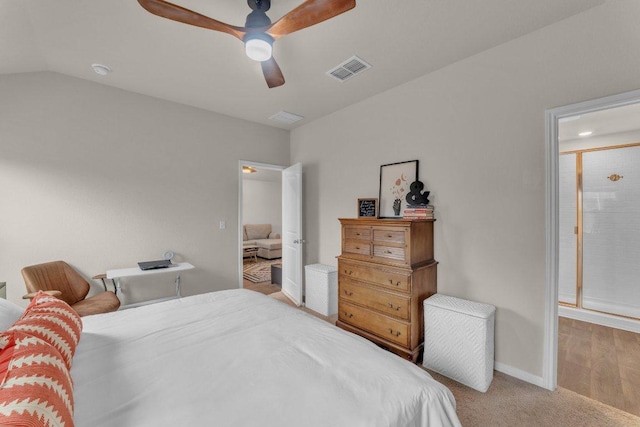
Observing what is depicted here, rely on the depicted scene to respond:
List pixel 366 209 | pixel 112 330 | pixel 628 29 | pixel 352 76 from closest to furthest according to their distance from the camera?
pixel 112 330 → pixel 628 29 → pixel 352 76 → pixel 366 209

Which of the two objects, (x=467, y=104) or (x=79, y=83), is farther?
(x=79, y=83)

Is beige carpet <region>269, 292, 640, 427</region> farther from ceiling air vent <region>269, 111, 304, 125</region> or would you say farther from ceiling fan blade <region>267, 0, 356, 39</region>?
ceiling air vent <region>269, 111, 304, 125</region>

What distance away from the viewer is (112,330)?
5.10 ft

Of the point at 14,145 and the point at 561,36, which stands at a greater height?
the point at 561,36

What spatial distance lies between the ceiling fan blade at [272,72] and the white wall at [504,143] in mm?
1067

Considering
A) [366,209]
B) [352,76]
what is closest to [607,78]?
[352,76]

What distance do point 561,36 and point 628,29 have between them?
1.13 ft

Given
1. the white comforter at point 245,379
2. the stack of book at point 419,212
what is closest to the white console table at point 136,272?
the white comforter at point 245,379

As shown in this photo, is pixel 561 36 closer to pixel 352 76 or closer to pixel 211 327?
pixel 352 76

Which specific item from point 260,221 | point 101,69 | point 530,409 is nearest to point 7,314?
point 101,69

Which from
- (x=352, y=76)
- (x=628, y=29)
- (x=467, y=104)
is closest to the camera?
(x=628, y=29)

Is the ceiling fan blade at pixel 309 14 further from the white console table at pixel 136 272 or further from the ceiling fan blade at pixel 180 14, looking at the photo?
the white console table at pixel 136 272

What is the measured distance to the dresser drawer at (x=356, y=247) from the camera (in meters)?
2.82

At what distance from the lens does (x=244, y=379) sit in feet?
3.56
